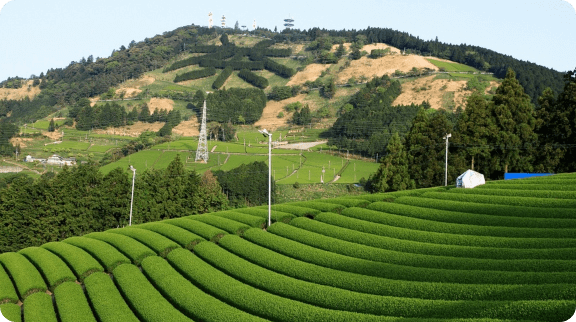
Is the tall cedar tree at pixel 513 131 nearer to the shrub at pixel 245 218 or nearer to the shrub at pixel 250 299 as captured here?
the shrub at pixel 245 218

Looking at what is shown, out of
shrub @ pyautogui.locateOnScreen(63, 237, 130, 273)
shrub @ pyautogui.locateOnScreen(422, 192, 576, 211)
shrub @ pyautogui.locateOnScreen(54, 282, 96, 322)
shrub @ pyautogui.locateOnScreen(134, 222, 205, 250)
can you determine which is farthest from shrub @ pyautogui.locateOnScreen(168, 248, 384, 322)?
shrub @ pyautogui.locateOnScreen(422, 192, 576, 211)

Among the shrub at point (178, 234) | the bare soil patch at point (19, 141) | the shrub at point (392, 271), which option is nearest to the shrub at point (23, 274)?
the shrub at point (178, 234)

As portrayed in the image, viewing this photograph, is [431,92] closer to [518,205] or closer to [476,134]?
[476,134]

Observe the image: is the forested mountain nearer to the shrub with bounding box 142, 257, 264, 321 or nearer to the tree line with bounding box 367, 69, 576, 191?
the tree line with bounding box 367, 69, 576, 191

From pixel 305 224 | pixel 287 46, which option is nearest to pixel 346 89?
pixel 287 46

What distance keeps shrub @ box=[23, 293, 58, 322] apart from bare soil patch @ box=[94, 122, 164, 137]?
98.0 meters

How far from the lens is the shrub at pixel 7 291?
2245 centimetres

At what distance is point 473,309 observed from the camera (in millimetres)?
14336

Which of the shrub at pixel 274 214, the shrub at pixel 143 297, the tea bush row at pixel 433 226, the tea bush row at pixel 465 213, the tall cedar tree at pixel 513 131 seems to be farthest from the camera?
the tall cedar tree at pixel 513 131

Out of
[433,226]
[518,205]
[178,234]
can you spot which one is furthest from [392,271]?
[178,234]

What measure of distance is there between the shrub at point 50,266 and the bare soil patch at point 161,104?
357 feet

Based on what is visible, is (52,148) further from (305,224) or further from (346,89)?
(305,224)

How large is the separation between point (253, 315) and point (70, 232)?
3074 centimetres

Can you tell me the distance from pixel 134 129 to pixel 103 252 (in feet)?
323
